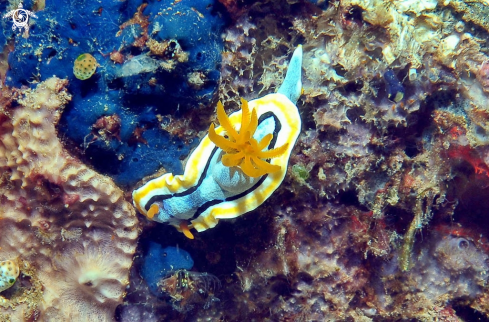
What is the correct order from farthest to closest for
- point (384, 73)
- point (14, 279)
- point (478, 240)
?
point (478, 240) → point (384, 73) → point (14, 279)

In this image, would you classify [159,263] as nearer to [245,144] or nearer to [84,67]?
[245,144]

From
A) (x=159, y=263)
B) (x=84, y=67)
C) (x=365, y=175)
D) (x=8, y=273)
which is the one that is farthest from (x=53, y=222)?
(x=365, y=175)

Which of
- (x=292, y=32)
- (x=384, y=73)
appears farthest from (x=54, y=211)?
(x=384, y=73)

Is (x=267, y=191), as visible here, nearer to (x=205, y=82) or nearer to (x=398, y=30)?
(x=205, y=82)

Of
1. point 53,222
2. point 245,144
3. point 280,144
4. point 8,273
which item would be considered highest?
point 245,144

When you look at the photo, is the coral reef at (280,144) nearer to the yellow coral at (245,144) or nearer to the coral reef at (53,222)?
the coral reef at (53,222)
